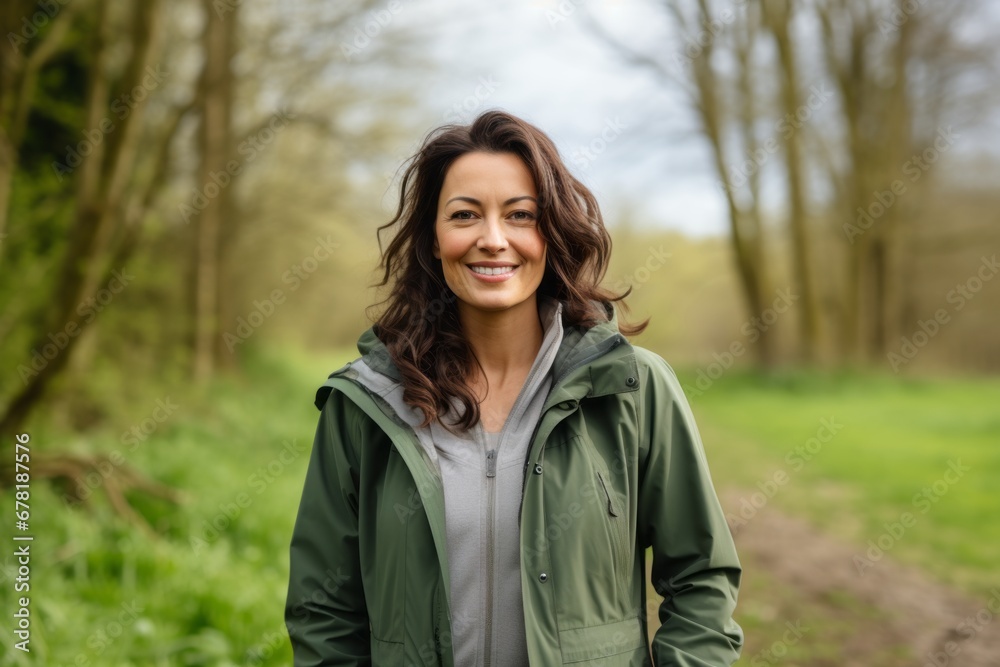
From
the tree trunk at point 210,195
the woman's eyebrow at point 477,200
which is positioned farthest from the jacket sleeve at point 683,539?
the tree trunk at point 210,195

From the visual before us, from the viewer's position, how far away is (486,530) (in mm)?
2113

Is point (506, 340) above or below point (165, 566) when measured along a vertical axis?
above

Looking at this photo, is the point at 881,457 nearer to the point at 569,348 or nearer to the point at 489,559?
the point at 569,348

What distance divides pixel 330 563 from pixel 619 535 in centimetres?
74

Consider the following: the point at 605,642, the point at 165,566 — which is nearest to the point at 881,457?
the point at 165,566

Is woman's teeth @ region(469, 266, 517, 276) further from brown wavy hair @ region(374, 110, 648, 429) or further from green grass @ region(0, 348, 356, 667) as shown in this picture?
green grass @ region(0, 348, 356, 667)

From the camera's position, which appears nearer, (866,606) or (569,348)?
(569,348)

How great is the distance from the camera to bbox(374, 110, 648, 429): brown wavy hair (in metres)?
2.31

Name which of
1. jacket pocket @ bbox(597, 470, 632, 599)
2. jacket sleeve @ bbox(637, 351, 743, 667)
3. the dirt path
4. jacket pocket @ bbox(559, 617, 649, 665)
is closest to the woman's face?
jacket sleeve @ bbox(637, 351, 743, 667)

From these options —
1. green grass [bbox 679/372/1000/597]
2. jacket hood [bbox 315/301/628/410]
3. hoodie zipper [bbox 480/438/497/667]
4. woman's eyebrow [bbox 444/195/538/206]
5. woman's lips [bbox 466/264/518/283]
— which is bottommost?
green grass [bbox 679/372/1000/597]

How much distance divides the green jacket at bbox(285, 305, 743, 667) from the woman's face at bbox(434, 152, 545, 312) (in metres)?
0.23

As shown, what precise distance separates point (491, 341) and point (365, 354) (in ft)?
1.13

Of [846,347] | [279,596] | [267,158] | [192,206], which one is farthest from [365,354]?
[846,347]

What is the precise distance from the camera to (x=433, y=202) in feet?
8.22
